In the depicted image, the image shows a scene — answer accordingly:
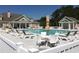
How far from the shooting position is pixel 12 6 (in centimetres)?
558

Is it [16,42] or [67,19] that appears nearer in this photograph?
[16,42]

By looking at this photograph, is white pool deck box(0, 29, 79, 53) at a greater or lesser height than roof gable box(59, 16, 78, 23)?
lesser

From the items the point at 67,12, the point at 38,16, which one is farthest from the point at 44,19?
the point at 67,12

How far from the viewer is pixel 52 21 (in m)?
5.88

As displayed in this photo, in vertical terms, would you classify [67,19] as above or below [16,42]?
above

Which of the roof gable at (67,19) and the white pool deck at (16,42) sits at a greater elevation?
the roof gable at (67,19)

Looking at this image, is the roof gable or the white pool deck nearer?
the white pool deck

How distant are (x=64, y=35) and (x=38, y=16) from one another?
791 mm

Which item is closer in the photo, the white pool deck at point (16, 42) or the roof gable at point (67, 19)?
the white pool deck at point (16, 42)
